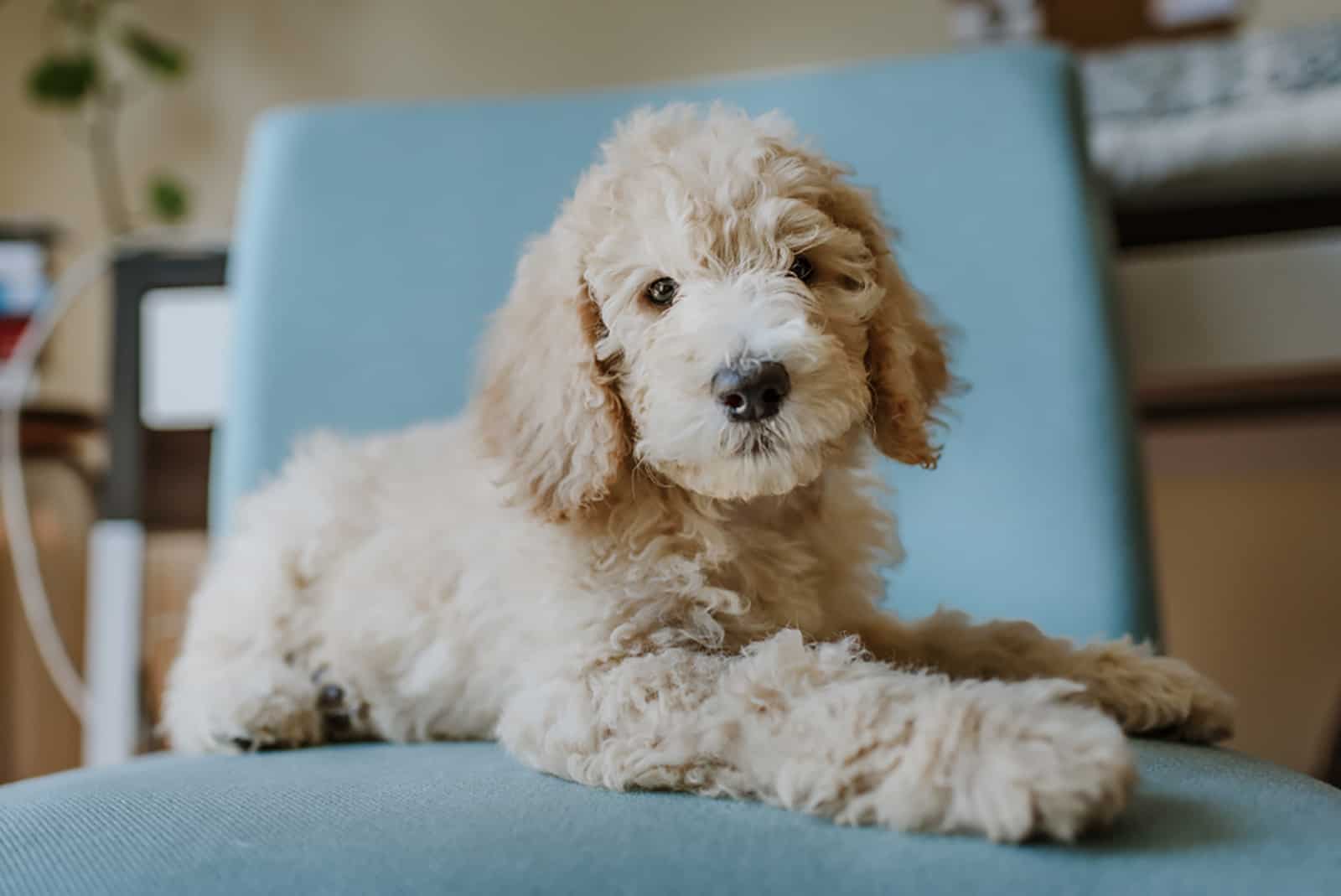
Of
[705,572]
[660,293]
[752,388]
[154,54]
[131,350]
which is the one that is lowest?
[705,572]

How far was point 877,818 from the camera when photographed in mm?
1057

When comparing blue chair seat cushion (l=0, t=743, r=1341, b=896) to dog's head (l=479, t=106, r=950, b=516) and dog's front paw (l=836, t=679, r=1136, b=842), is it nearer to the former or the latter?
dog's front paw (l=836, t=679, r=1136, b=842)

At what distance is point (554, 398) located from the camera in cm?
139

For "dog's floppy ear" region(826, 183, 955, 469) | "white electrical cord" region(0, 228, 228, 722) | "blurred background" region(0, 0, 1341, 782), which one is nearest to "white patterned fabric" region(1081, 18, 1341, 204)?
"blurred background" region(0, 0, 1341, 782)

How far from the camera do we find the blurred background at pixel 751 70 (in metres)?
2.65

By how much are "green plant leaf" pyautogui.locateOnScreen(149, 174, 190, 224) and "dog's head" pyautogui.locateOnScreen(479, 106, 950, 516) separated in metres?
3.41

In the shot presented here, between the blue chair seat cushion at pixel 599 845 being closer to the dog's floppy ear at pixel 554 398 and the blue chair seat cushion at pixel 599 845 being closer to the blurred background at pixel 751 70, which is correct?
the dog's floppy ear at pixel 554 398

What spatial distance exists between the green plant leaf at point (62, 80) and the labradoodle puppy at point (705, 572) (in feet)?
10.9

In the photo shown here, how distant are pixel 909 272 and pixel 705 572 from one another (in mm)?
1045

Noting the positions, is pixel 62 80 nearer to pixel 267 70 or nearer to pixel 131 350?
pixel 267 70

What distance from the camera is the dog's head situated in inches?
48.4

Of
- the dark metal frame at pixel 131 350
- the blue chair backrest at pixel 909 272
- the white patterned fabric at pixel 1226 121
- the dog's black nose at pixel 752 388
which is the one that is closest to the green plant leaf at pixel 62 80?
the dark metal frame at pixel 131 350

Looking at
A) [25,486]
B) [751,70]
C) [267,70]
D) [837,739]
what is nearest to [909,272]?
[837,739]

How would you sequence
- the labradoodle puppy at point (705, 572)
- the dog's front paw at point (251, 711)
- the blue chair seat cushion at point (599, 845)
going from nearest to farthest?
the blue chair seat cushion at point (599, 845)
the labradoodle puppy at point (705, 572)
the dog's front paw at point (251, 711)
